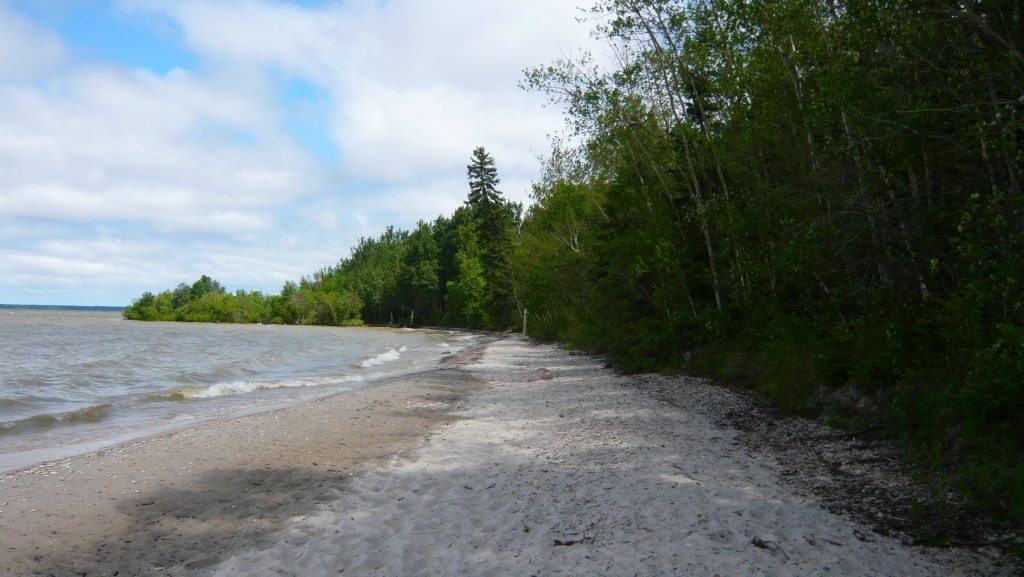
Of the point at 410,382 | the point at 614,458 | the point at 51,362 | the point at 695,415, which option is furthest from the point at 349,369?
the point at 614,458

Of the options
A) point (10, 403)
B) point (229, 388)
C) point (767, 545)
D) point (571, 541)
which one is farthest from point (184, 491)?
point (229, 388)

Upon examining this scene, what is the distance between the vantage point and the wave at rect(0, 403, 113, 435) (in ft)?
39.1

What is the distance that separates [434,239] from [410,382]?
281 ft

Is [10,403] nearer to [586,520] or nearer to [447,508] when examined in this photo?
[447,508]

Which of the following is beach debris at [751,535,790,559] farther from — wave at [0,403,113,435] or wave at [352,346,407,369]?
wave at [352,346,407,369]

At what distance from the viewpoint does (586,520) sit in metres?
5.65

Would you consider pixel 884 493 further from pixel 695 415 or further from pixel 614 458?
pixel 695 415

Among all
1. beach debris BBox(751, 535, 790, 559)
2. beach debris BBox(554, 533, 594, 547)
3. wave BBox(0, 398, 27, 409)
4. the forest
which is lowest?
beach debris BBox(554, 533, 594, 547)

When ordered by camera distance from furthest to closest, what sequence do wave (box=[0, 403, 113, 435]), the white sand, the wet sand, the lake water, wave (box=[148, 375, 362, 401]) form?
wave (box=[148, 375, 362, 401]) → wave (box=[0, 403, 113, 435]) → the lake water → the wet sand → the white sand

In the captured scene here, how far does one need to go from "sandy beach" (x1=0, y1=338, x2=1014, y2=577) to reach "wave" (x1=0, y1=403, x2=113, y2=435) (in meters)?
4.04

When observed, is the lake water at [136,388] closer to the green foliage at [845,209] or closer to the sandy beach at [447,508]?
the sandy beach at [447,508]

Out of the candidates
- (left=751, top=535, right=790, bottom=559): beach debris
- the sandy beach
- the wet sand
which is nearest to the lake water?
the wet sand

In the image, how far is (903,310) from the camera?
27.5 feet

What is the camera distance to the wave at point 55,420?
1193 centimetres
